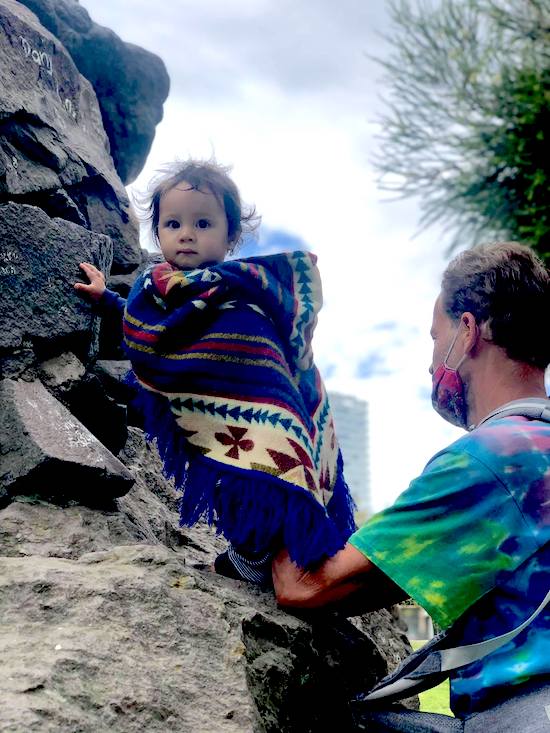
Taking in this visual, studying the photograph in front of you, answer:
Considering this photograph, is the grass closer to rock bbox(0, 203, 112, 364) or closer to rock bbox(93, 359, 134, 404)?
rock bbox(93, 359, 134, 404)

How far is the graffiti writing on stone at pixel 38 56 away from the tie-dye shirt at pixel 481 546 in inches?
91.7

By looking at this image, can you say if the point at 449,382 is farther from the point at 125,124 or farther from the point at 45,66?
the point at 125,124

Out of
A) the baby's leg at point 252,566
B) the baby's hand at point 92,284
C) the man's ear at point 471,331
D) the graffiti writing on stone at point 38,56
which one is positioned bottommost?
the baby's leg at point 252,566

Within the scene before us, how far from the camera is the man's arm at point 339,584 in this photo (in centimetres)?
178

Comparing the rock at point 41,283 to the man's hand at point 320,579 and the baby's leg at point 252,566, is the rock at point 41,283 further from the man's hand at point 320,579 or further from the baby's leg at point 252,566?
the man's hand at point 320,579

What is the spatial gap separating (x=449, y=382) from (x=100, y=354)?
161 centimetres

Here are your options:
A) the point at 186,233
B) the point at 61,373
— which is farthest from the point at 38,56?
the point at 61,373

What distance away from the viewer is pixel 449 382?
2.06 m

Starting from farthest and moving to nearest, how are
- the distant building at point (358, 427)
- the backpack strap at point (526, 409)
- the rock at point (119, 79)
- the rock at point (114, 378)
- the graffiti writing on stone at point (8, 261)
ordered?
the distant building at point (358, 427)
the rock at point (119, 79)
the rock at point (114, 378)
the graffiti writing on stone at point (8, 261)
the backpack strap at point (526, 409)

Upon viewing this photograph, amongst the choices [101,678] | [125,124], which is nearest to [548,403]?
[101,678]

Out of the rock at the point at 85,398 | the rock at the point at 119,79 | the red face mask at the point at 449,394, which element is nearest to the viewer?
the red face mask at the point at 449,394

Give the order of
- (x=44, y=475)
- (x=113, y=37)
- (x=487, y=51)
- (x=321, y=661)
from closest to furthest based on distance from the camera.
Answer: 1. (x=321, y=661)
2. (x=44, y=475)
3. (x=113, y=37)
4. (x=487, y=51)

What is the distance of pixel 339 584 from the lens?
183cm

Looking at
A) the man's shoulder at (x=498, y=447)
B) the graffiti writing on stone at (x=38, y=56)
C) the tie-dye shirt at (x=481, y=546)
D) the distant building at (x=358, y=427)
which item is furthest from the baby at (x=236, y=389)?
the distant building at (x=358, y=427)
